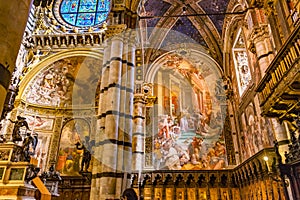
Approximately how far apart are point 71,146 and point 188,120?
20.8ft

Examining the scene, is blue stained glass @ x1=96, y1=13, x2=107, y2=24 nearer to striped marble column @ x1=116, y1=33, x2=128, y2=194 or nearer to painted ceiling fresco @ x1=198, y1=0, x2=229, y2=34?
painted ceiling fresco @ x1=198, y1=0, x2=229, y2=34

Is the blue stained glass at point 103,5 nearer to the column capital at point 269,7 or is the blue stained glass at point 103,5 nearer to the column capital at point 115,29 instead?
the column capital at point 115,29

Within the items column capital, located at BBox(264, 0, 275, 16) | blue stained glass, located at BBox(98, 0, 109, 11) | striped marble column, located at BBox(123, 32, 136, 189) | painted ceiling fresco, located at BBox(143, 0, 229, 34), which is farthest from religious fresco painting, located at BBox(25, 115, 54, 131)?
column capital, located at BBox(264, 0, 275, 16)

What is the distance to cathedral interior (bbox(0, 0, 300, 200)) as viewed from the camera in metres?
6.86

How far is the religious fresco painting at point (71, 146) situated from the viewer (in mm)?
12438

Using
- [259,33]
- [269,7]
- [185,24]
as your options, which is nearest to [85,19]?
[185,24]

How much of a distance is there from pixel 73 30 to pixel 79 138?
19.2 feet

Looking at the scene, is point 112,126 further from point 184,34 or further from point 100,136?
point 184,34

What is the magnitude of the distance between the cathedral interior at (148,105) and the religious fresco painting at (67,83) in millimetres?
59

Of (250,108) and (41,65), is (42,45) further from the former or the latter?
(250,108)

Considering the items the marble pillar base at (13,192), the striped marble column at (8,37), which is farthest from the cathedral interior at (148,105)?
the striped marble column at (8,37)

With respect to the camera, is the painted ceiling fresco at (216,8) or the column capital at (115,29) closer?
the column capital at (115,29)

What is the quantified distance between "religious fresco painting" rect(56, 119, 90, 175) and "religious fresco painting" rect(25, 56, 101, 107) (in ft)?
4.26

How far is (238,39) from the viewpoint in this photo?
39.8 feet
